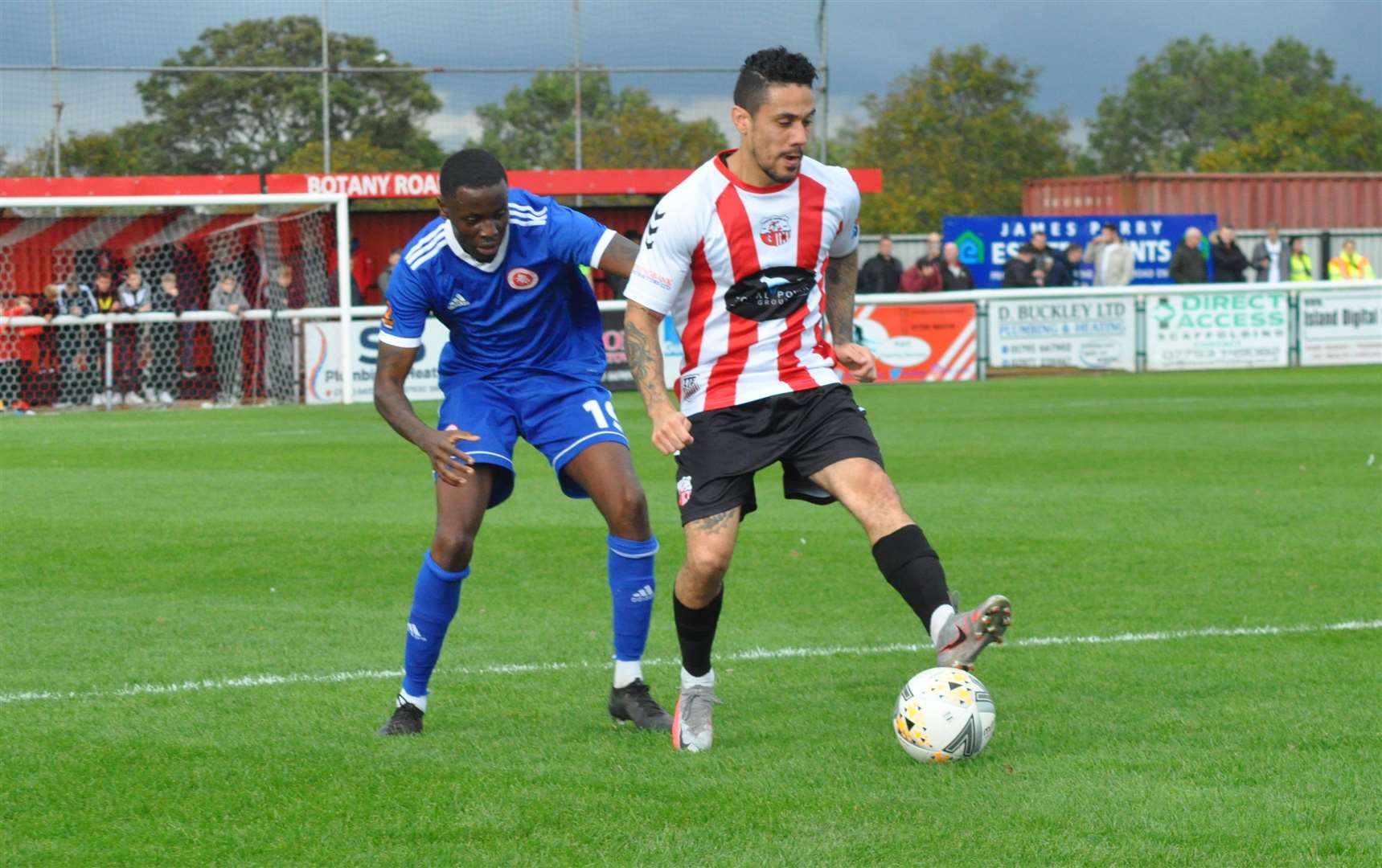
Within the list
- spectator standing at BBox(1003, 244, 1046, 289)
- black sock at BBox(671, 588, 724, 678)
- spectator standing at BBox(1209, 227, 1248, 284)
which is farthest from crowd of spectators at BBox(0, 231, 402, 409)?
black sock at BBox(671, 588, 724, 678)

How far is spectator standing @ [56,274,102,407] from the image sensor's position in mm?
21188

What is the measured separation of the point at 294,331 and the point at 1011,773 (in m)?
18.1

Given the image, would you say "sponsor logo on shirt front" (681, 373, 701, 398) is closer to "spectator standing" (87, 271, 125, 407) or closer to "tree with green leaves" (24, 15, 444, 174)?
"spectator standing" (87, 271, 125, 407)

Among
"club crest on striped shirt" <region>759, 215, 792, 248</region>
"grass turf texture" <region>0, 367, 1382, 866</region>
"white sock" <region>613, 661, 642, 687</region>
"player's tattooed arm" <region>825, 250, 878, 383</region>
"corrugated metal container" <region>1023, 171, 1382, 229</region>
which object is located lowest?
"grass turf texture" <region>0, 367, 1382, 866</region>

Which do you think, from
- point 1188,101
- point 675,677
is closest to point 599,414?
point 675,677

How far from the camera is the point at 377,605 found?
7941 mm

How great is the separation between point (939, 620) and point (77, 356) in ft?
60.3

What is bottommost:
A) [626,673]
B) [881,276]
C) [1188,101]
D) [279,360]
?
[626,673]

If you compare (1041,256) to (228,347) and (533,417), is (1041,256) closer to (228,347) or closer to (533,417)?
(228,347)

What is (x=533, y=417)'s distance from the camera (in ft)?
19.2

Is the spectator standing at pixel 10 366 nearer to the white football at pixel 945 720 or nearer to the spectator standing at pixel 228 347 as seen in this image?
the spectator standing at pixel 228 347

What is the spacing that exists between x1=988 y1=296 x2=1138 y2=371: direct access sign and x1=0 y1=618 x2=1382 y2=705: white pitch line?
17324 millimetres

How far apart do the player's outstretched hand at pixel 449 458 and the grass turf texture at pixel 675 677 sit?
0.80 metres

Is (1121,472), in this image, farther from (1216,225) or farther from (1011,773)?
(1216,225)
